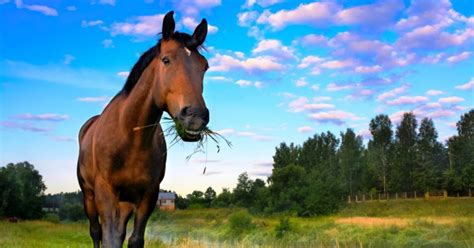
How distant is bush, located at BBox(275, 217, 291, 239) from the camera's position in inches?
1802

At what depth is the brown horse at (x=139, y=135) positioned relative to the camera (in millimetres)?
4652

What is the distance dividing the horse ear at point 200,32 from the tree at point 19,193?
48.2 meters

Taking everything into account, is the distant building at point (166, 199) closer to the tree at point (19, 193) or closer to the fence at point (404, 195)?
the tree at point (19, 193)

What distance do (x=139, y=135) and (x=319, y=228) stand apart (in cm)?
4461

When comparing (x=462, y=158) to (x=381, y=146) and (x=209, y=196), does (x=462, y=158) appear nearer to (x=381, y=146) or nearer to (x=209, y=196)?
(x=381, y=146)

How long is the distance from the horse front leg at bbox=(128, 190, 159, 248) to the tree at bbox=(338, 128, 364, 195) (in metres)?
66.0

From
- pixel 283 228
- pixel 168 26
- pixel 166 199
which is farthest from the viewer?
pixel 166 199

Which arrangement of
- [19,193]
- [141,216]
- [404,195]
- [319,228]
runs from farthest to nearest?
1. [404,195]
2. [19,193]
3. [319,228]
4. [141,216]

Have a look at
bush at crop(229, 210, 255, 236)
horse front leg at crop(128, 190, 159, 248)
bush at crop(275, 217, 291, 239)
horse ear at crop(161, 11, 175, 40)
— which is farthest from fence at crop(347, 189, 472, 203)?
horse ear at crop(161, 11, 175, 40)

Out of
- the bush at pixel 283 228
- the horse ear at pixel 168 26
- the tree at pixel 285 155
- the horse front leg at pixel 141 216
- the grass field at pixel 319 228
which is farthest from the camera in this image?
the tree at pixel 285 155

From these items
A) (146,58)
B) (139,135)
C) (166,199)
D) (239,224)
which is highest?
(146,58)

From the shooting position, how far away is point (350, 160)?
78.2 m

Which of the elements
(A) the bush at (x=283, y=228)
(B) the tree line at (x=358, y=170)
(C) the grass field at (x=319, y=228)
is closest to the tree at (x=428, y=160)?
(B) the tree line at (x=358, y=170)

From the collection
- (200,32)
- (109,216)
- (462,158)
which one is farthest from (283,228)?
(200,32)
